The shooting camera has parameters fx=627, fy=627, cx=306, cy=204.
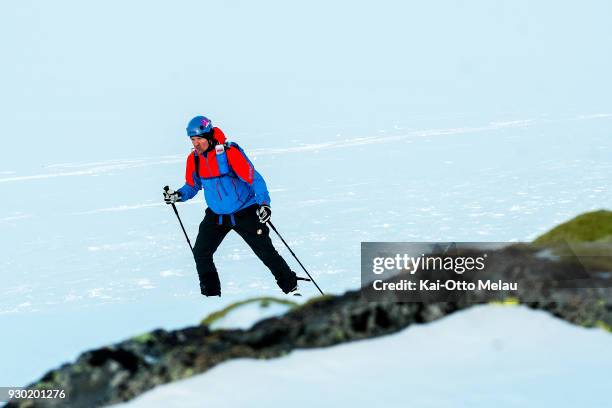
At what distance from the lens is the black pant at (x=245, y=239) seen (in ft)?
29.0

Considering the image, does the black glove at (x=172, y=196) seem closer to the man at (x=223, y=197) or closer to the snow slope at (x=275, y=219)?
the man at (x=223, y=197)

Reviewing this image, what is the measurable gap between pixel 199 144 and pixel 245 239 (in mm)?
1551

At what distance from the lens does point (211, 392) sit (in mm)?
4789

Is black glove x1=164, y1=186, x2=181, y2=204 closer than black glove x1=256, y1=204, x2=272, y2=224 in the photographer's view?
No

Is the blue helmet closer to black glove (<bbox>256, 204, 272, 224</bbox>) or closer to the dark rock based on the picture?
black glove (<bbox>256, 204, 272, 224</bbox>)

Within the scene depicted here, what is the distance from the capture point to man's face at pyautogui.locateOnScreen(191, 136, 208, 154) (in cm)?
843

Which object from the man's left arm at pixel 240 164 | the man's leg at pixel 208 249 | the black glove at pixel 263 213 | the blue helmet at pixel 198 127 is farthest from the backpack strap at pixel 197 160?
the black glove at pixel 263 213

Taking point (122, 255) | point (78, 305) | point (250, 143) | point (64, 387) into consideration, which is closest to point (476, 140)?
point (250, 143)

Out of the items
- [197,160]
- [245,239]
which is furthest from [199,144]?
[245,239]

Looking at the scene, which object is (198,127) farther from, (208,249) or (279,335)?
(279,335)

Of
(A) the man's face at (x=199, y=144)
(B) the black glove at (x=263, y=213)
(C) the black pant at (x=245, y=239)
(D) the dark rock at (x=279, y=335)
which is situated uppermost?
(A) the man's face at (x=199, y=144)

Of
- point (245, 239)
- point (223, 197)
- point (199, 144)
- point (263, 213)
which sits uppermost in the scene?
point (199, 144)

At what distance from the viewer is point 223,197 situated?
28.5 feet

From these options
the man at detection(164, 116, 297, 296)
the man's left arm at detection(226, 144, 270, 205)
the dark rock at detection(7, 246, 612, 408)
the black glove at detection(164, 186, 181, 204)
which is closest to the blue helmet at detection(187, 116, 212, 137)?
the man at detection(164, 116, 297, 296)
